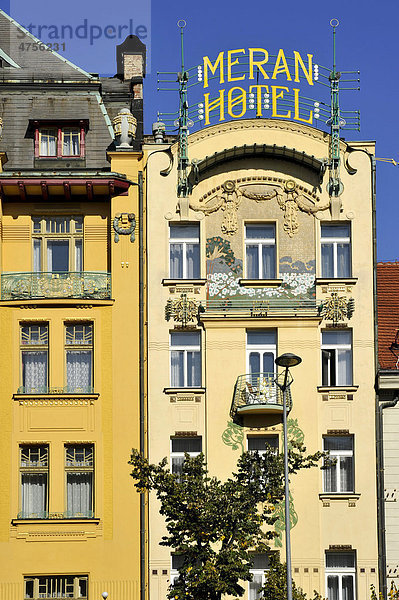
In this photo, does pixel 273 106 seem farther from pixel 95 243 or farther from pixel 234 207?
pixel 95 243

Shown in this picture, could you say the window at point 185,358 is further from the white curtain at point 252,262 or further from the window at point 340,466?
the window at point 340,466

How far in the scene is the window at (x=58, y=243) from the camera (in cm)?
4778

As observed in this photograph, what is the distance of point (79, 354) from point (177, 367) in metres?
3.22

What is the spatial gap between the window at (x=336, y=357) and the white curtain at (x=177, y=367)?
15.1ft

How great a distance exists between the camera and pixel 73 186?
156 feet

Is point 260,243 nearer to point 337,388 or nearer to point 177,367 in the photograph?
point 177,367

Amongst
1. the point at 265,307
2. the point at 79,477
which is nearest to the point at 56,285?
the point at 79,477

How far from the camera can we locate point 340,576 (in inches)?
1780

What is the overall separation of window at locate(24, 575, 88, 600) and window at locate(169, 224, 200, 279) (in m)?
10.4

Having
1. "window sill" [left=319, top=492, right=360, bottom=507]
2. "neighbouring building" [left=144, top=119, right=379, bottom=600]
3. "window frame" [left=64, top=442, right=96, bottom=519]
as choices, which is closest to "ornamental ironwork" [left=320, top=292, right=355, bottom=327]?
"neighbouring building" [left=144, top=119, right=379, bottom=600]

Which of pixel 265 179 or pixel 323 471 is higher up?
pixel 265 179

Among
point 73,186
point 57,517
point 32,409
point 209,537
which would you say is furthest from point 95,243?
point 209,537

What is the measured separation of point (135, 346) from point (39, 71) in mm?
12538

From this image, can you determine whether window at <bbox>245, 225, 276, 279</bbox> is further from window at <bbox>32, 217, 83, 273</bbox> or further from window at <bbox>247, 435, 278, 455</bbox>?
window at <bbox>32, 217, 83, 273</bbox>
